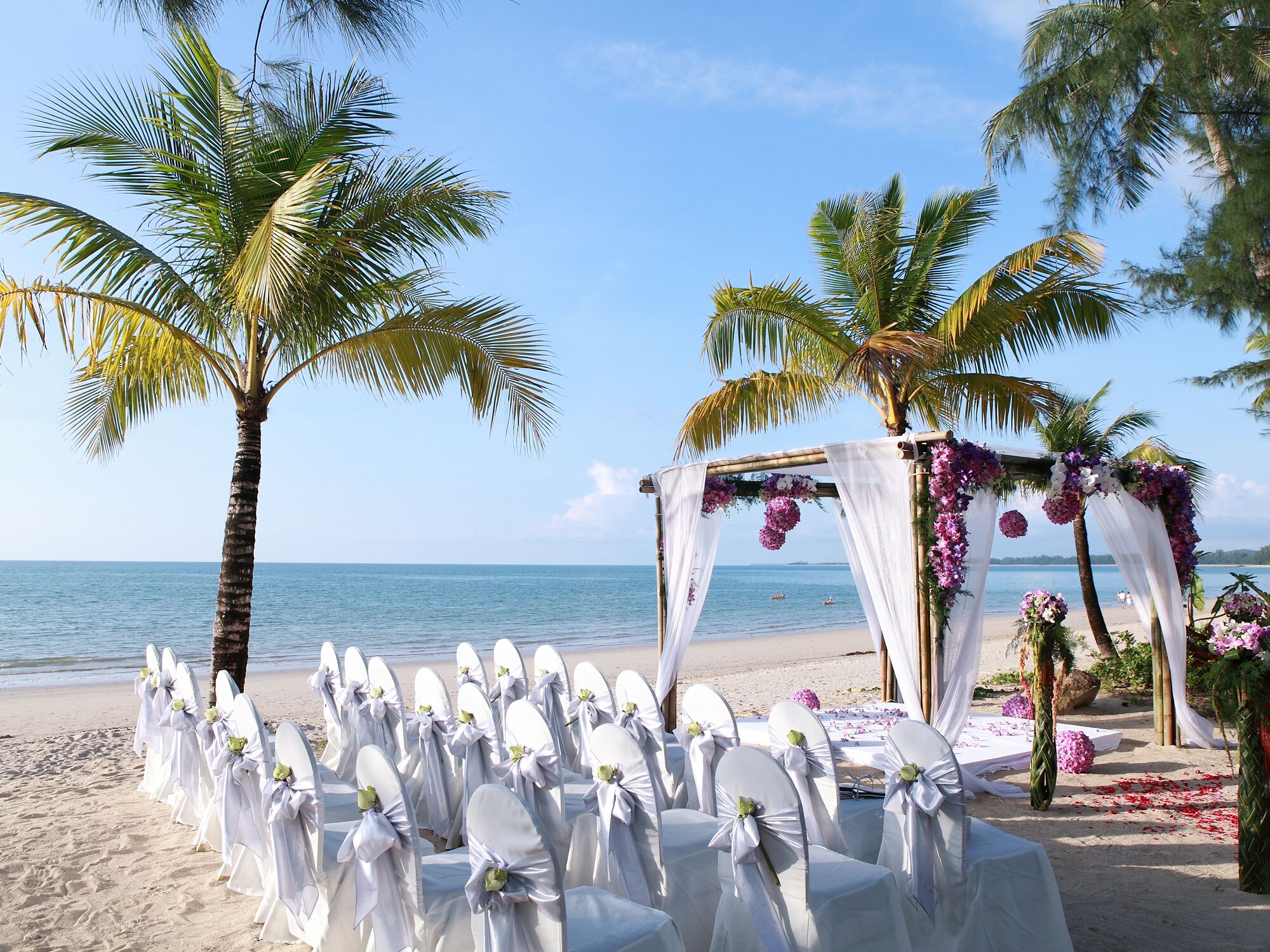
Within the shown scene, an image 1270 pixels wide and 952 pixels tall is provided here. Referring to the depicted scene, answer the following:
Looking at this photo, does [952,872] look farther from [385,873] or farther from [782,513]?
[782,513]

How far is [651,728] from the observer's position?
439 cm

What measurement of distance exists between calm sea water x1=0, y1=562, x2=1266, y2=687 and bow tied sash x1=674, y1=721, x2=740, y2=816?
14753 mm

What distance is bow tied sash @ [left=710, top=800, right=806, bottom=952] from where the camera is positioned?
8.82ft

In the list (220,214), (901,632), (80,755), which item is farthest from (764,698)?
(220,214)

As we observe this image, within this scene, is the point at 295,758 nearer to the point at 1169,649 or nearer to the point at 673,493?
the point at 673,493

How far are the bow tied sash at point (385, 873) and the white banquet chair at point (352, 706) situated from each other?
2.40 m

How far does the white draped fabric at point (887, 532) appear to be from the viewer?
5578mm

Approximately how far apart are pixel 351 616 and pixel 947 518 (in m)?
31.5

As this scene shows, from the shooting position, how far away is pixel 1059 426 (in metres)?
11.4

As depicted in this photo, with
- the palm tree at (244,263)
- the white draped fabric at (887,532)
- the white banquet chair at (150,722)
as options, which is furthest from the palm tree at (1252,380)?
the white banquet chair at (150,722)

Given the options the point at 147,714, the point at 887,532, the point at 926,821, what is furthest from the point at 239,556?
the point at 926,821

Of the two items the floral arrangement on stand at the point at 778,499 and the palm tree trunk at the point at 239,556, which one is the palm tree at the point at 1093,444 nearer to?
the floral arrangement on stand at the point at 778,499

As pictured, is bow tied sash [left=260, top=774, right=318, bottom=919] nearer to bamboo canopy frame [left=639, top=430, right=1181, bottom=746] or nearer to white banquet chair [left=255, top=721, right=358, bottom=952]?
white banquet chair [left=255, top=721, right=358, bottom=952]

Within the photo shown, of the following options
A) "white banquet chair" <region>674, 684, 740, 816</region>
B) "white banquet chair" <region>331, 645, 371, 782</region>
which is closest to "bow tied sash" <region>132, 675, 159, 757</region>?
"white banquet chair" <region>331, 645, 371, 782</region>
